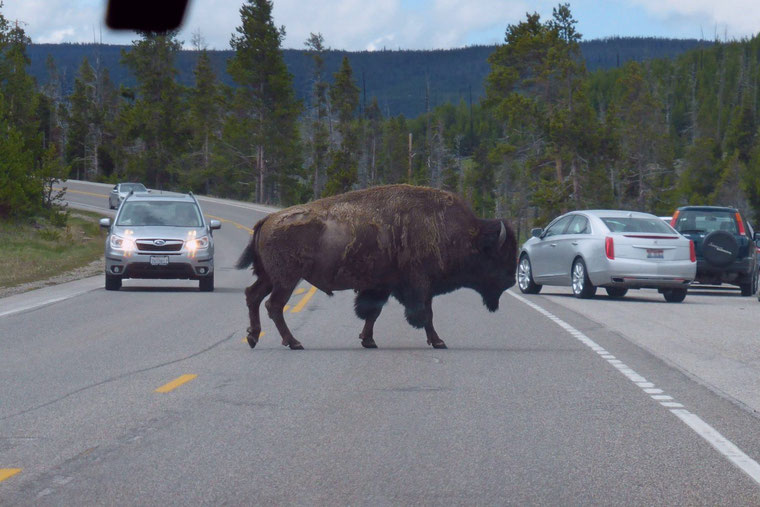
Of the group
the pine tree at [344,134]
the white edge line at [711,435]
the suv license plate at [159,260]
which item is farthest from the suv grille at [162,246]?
the pine tree at [344,134]

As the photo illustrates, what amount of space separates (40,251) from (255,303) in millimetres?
21846

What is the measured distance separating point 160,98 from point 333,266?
3731 inches

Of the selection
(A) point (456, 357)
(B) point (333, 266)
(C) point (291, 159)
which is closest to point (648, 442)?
(A) point (456, 357)

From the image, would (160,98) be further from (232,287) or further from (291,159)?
(232,287)

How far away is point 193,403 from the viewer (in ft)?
27.4

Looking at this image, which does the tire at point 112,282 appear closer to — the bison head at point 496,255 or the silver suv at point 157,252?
the silver suv at point 157,252

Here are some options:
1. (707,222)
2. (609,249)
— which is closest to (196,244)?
(609,249)

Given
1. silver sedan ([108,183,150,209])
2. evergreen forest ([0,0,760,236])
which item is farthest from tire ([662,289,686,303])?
silver sedan ([108,183,150,209])

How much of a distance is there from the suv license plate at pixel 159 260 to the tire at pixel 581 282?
7685mm

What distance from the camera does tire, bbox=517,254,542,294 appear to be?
21.9 metres

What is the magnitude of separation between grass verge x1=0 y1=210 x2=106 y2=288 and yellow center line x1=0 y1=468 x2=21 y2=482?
17019 mm

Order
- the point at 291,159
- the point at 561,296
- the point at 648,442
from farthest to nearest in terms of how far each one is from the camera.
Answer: the point at 291,159
the point at 561,296
the point at 648,442

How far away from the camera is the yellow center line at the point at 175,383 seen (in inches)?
356

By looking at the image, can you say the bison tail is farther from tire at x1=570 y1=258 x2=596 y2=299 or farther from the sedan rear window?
the sedan rear window
